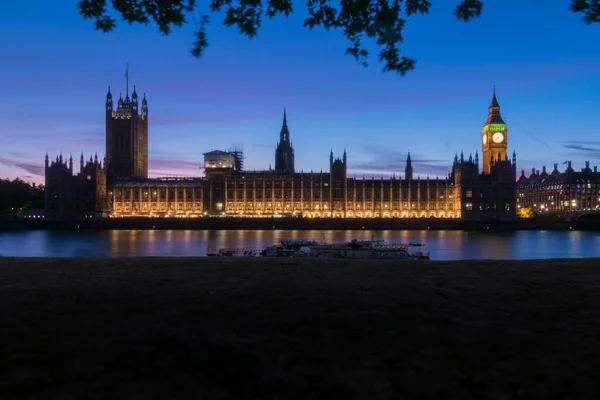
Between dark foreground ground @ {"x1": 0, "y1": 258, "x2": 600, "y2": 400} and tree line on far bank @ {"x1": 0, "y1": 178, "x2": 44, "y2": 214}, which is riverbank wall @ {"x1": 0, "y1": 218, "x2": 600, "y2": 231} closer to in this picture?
tree line on far bank @ {"x1": 0, "y1": 178, "x2": 44, "y2": 214}

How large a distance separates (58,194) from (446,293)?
387 ft

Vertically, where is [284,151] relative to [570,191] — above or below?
above

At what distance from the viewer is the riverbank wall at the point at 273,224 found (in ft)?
327

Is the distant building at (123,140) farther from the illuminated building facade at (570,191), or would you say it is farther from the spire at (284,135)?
the illuminated building facade at (570,191)

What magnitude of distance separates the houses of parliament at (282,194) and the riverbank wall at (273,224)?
859cm

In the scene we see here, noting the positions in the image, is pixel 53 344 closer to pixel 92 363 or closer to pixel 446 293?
pixel 92 363

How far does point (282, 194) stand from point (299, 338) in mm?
109965

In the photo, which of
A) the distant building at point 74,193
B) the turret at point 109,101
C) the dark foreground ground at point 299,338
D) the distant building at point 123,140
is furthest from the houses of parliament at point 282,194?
the dark foreground ground at point 299,338

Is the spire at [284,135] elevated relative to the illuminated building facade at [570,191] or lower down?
elevated

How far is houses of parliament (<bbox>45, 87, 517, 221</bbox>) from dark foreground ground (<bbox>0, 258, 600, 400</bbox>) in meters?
105

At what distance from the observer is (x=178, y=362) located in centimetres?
417

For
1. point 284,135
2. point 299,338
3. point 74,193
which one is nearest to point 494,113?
point 284,135

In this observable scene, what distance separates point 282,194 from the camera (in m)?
115

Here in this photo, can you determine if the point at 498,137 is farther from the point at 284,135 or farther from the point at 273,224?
the point at 273,224
